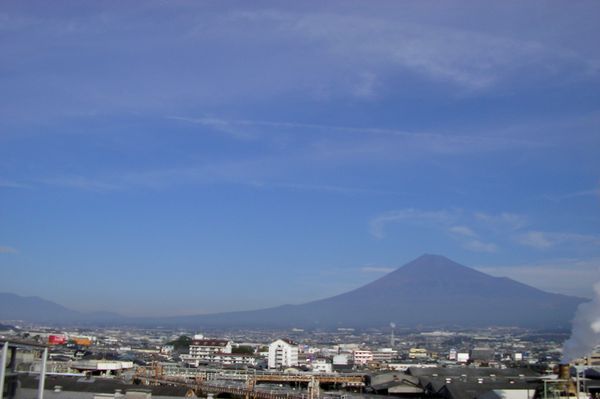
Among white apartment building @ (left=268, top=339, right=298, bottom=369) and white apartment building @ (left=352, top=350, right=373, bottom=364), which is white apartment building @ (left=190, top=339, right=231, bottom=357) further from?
white apartment building @ (left=352, top=350, right=373, bottom=364)

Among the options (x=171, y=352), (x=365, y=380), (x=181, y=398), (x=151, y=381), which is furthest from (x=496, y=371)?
(x=171, y=352)

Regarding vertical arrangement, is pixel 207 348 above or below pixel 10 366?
below

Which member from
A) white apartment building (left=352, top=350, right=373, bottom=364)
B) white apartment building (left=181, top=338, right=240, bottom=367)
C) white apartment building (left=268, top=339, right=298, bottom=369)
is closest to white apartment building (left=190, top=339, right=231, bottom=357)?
white apartment building (left=181, top=338, right=240, bottom=367)

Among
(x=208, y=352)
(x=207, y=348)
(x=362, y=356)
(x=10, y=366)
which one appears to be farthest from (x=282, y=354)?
(x=10, y=366)

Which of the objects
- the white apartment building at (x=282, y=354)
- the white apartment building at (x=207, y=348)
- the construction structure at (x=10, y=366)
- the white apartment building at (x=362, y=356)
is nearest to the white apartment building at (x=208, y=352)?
the white apartment building at (x=207, y=348)

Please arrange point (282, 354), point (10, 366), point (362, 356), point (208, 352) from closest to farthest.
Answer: point (10, 366)
point (282, 354)
point (208, 352)
point (362, 356)

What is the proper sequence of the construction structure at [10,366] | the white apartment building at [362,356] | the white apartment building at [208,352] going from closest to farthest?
the construction structure at [10,366], the white apartment building at [208,352], the white apartment building at [362,356]

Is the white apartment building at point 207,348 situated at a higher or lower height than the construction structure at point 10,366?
lower

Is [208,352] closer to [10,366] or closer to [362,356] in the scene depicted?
[362,356]

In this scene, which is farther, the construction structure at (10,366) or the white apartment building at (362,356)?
the white apartment building at (362,356)

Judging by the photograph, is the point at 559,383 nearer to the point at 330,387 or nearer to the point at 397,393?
the point at 397,393

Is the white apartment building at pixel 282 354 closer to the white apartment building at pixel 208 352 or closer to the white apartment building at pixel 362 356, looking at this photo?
the white apartment building at pixel 208 352
